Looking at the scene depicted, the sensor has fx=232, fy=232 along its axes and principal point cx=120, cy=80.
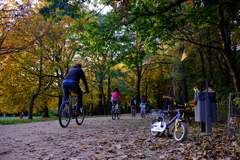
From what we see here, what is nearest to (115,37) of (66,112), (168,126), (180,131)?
(66,112)

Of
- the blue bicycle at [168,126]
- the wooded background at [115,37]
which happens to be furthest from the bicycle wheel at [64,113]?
the blue bicycle at [168,126]

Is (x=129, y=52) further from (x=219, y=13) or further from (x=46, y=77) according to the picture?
(x=46, y=77)

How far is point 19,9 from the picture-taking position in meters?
12.5

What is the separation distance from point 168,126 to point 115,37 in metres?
5.10

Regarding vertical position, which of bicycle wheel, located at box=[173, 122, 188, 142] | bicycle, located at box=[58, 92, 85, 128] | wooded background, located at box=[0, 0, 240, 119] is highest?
wooded background, located at box=[0, 0, 240, 119]

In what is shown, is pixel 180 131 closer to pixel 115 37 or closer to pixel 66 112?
pixel 66 112

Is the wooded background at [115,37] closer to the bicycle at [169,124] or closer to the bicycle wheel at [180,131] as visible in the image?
the bicycle at [169,124]

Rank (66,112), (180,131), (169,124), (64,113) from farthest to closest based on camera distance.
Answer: (66,112) → (64,113) → (169,124) → (180,131)

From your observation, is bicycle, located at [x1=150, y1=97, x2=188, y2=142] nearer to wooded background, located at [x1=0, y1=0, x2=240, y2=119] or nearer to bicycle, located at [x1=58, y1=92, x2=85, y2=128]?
bicycle, located at [x1=58, y1=92, x2=85, y2=128]

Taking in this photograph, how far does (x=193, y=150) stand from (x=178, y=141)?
0.88m

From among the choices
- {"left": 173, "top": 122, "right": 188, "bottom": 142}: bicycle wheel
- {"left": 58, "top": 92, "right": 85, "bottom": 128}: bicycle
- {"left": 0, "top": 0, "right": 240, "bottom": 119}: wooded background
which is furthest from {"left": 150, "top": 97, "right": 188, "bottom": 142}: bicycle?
{"left": 0, "top": 0, "right": 240, "bottom": 119}: wooded background

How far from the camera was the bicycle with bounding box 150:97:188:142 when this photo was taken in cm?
516

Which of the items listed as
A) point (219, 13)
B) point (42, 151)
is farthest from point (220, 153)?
point (219, 13)

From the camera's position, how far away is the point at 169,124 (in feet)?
19.1
